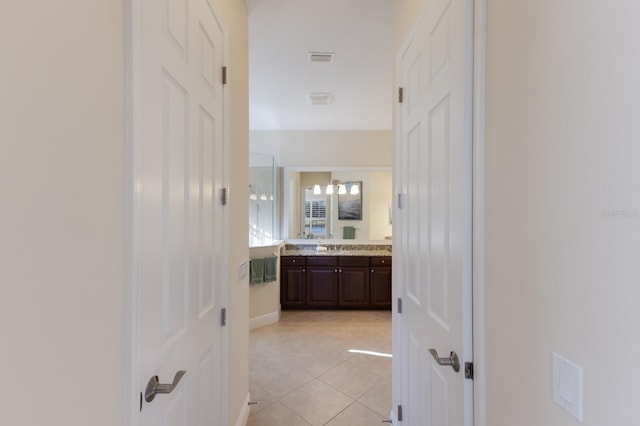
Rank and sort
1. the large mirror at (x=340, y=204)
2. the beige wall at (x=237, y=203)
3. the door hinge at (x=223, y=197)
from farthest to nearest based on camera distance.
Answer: the large mirror at (x=340, y=204), the beige wall at (x=237, y=203), the door hinge at (x=223, y=197)

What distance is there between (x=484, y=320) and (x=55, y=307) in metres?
1.07

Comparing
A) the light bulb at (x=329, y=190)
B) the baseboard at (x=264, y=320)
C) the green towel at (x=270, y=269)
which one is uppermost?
the light bulb at (x=329, y=190)

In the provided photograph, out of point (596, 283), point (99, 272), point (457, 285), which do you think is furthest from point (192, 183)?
point (596, 283)

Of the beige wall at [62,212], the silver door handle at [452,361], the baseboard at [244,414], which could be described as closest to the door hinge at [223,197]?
the beige wall at [62,212]

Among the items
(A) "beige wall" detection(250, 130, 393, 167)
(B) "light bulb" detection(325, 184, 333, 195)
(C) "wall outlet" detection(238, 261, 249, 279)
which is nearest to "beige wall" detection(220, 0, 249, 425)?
(C) "wall outlet" detection(238, 261, 249, 279)

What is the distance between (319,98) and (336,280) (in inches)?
97.7

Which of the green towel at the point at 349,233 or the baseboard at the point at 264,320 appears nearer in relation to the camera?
the baseboard at the point at 264,320

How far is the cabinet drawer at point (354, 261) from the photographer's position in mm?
4441

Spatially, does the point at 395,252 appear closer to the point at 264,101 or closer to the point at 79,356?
the point at 79,356

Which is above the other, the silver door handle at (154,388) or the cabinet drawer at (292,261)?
the silver door handle at (154,388)

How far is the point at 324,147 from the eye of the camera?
16.2 ft

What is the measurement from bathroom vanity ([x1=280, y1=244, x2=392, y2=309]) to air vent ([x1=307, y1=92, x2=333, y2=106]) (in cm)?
209

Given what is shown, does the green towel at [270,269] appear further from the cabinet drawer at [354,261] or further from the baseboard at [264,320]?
the cabinet drawer at [354,261]

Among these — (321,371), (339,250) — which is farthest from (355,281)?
(321,371)
